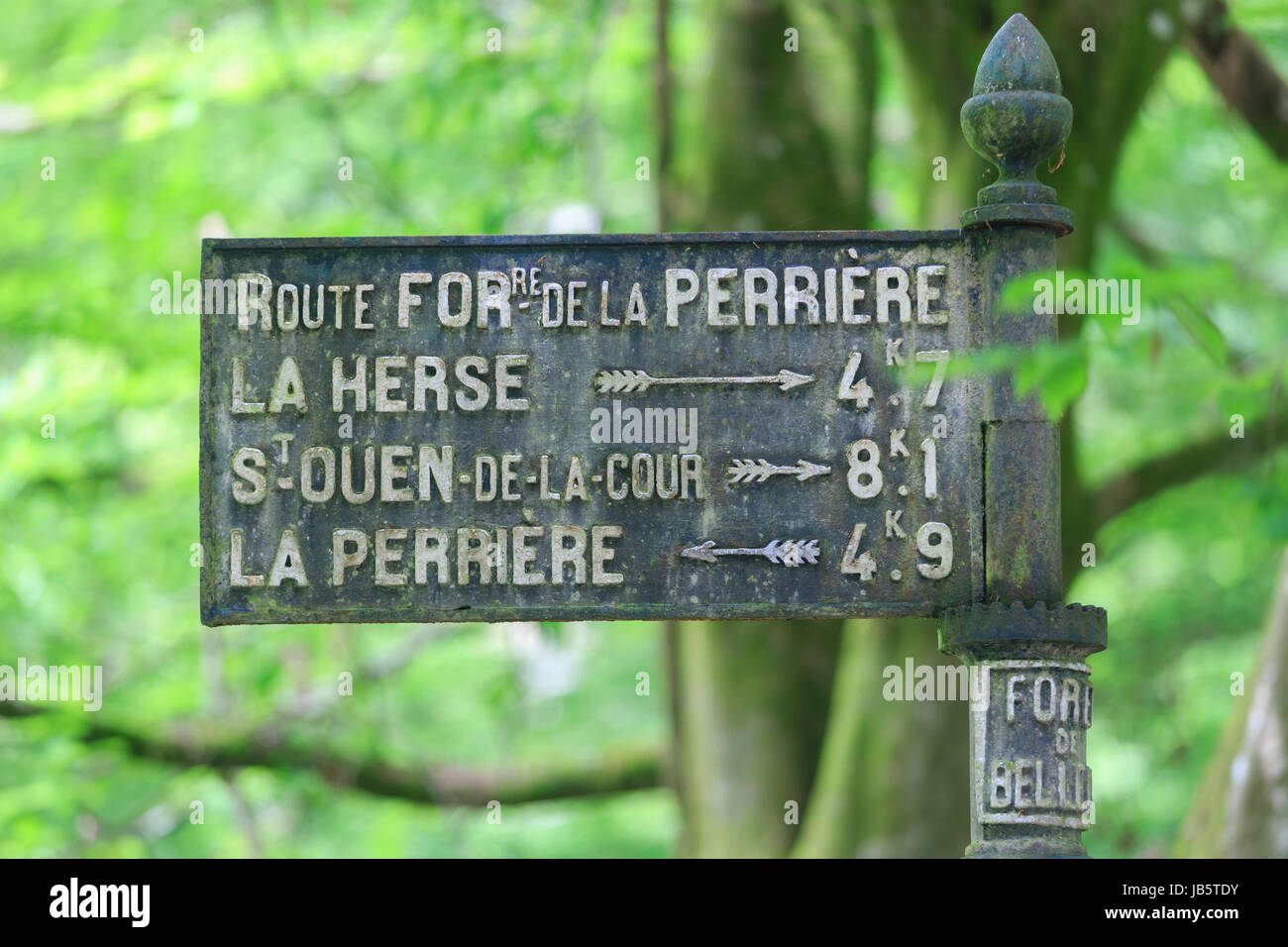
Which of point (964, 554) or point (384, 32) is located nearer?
point (964, 554)

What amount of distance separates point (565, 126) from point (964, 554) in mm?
5568

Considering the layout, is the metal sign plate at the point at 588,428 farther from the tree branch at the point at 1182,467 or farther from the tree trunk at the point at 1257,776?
the tree branch at the point at 1182,467

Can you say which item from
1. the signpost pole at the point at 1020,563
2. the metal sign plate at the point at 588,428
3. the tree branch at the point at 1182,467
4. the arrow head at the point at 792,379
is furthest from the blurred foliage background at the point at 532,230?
the arrow head at the point at 792,379

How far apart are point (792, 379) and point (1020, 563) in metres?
0.64

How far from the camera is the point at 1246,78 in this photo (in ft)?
24.1

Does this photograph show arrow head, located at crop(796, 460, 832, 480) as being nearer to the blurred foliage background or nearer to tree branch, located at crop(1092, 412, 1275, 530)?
the blurred foliage background

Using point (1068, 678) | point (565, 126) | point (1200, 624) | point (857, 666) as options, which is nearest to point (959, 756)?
point (857, 666)

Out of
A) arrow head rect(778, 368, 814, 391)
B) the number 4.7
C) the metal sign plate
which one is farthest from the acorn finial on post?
arrow head rect(778, 368, 814, 391)

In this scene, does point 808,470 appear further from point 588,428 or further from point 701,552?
point 588,428

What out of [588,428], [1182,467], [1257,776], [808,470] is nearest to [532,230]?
[1182,467]

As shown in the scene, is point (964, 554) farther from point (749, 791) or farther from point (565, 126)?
point (565, 126)

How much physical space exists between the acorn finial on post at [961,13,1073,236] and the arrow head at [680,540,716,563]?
35.9 inches

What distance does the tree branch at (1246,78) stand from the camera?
7211 mm

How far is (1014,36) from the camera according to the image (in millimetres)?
3738
